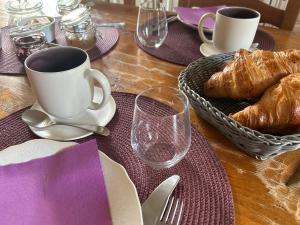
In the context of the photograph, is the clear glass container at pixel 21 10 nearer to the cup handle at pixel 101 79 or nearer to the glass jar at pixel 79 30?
the glass jar at pixel 79 30

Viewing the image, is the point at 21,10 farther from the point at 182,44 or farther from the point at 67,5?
the point at 182,44

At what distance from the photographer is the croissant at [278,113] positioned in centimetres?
42

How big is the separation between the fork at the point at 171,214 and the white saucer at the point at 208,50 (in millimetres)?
440

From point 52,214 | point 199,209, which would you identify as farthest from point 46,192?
point 199,209

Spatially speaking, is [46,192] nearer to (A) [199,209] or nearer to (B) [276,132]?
(A) [199,209]

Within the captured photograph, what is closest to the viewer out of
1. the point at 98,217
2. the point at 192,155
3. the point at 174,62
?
the point at 98,217

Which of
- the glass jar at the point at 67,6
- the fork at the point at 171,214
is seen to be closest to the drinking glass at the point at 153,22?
the glass jar at the point at 67,6

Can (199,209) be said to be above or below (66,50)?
below

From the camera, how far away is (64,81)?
420 mm

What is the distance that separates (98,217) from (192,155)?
0.56 ft

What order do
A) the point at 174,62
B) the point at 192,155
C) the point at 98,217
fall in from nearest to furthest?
the point at 98,217 < the point at 192,155 < the point at 174,62

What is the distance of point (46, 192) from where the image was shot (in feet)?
1.12

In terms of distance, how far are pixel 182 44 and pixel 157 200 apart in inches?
19.8

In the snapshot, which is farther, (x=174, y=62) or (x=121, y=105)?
(x=174, y=62)
